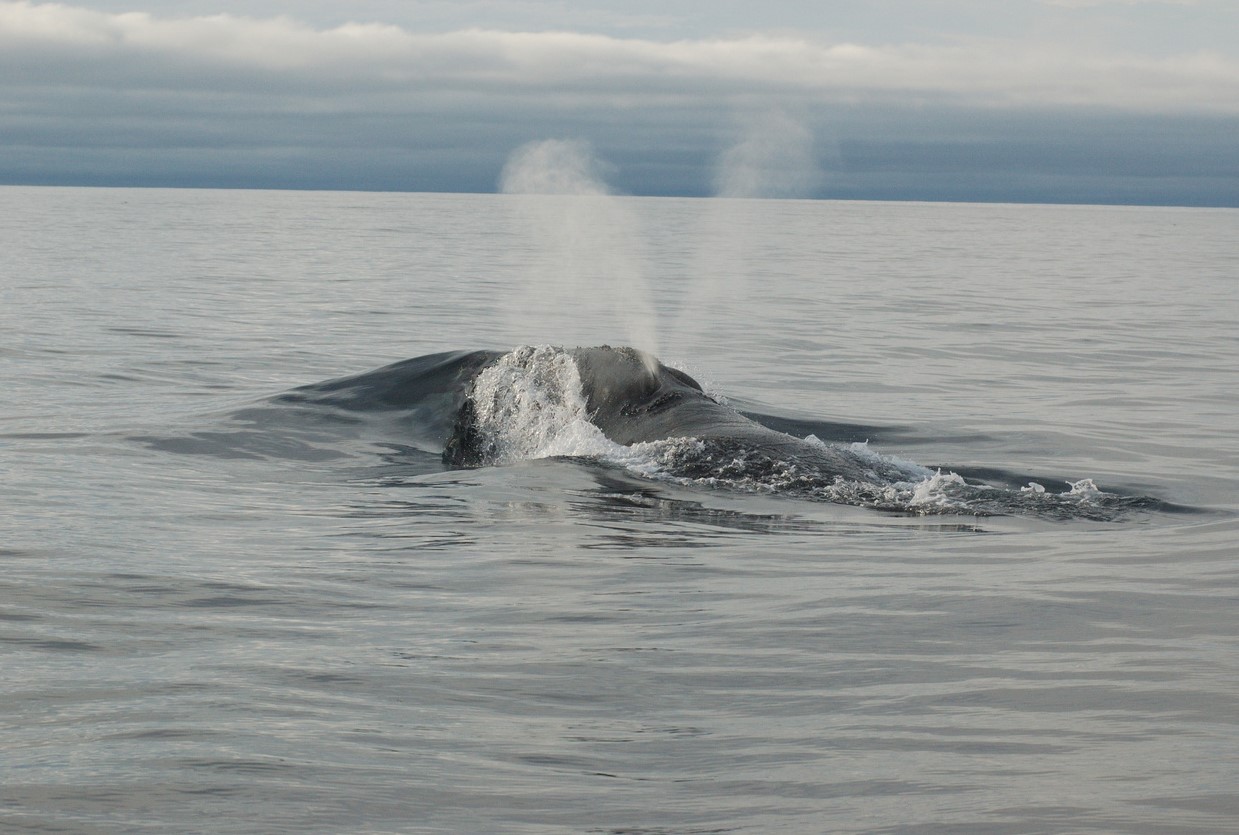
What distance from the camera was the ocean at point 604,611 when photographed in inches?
207

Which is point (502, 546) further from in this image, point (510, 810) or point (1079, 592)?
point (510, 810)

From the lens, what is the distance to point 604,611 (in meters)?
8.17

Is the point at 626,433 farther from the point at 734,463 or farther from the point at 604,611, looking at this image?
the point at 604,611

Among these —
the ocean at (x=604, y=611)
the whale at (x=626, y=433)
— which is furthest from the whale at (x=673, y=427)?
the ocean at (x=604, y=611)

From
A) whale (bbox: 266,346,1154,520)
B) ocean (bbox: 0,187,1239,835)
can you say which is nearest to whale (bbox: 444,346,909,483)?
whale (bbox: 266,346,1154,520)

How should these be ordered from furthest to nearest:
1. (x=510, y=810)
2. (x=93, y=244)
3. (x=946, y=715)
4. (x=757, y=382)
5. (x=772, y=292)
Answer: (x=93, y=244) → (x=772, y=292) → (x=757, y=382) → (x=946, y=715) → (x=510, y=810)

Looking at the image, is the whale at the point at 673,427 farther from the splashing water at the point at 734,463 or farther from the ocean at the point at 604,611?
the ocean at the point at 604,611

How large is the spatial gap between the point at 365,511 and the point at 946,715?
6437mm

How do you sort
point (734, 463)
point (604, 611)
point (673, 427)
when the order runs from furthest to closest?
point (673, 427), point (734, 463), point (604, 611)

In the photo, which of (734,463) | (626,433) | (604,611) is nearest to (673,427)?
(626,433)

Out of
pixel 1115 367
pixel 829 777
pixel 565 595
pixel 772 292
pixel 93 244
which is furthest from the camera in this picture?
pixel 93 244

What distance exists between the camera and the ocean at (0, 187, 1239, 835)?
525 cm

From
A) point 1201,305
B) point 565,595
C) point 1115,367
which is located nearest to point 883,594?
point 565,595

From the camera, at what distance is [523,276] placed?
1993 inches
